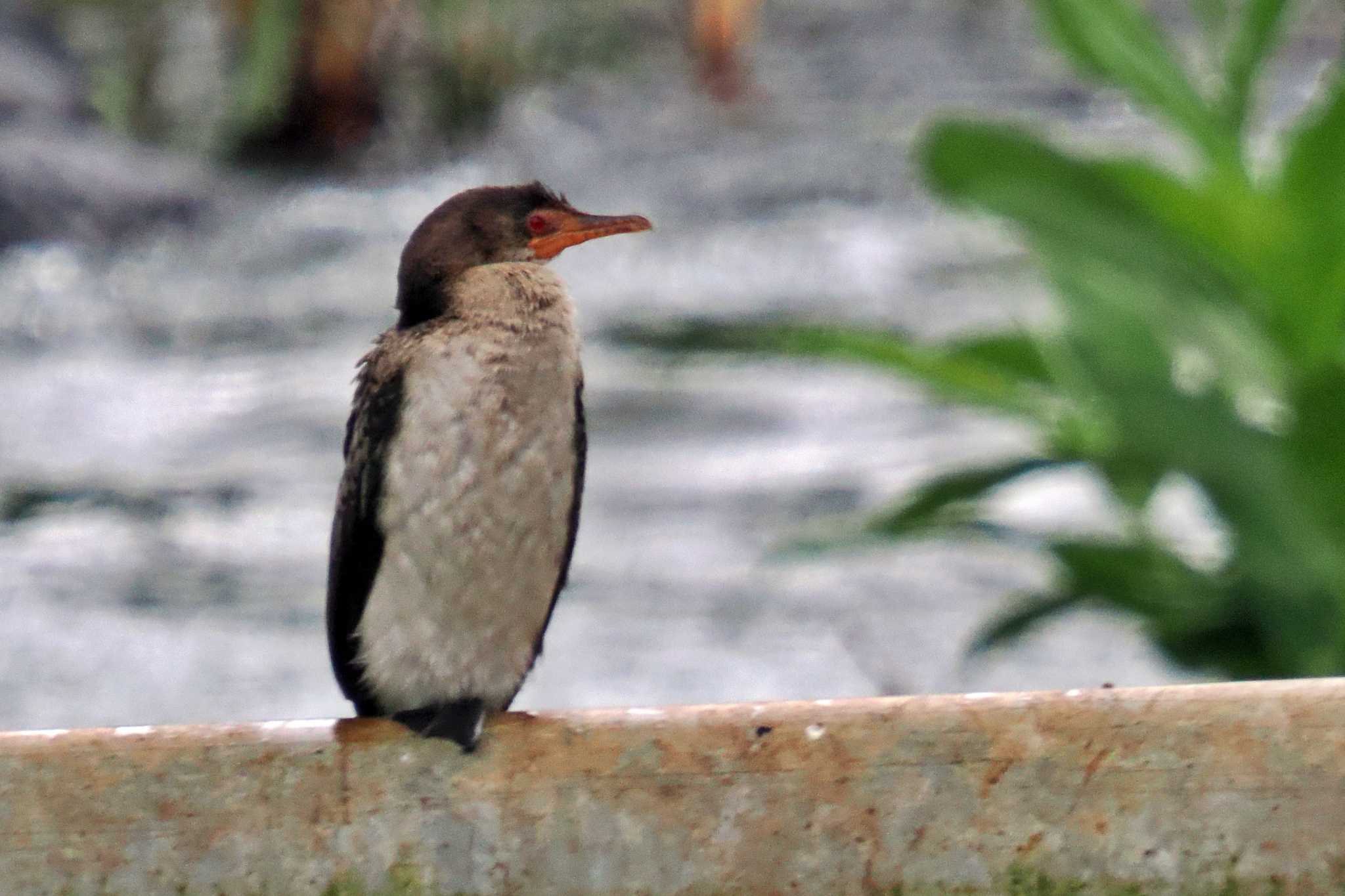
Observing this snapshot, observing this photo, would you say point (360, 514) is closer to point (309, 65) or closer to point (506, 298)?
point (506, 298)

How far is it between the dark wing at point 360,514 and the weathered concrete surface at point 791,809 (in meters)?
0.28

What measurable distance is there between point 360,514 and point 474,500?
12 centimetres

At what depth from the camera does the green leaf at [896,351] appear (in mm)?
2682

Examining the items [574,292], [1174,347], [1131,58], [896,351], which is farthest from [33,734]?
[574,292]

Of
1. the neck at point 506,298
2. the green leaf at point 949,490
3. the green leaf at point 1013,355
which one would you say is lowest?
the green leaf at point 949,490

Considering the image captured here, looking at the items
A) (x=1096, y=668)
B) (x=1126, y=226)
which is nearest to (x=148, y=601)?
(x=1096, y=668)

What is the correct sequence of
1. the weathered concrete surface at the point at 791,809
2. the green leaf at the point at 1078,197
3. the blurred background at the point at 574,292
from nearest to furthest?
the weathered concrete surface at the point at 791,809, the green leaf at the point at 1078,197, the blurred background at the point at 574,292

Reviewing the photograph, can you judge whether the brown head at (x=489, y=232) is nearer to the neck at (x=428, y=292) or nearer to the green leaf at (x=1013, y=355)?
the neck at (x=428, y=292)

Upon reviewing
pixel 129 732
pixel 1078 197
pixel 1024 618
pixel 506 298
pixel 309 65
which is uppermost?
pixel 506 298

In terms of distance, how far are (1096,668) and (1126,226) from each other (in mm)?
2405

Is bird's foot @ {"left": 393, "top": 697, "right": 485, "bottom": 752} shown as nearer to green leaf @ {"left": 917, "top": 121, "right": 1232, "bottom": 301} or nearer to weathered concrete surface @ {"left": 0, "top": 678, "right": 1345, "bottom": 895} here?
weathered concrete surface @ {"left": 0, "top": 678, "right": 1345, "bottom": 895}

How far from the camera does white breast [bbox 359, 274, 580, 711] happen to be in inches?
57.0

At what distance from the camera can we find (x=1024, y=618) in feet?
9.27

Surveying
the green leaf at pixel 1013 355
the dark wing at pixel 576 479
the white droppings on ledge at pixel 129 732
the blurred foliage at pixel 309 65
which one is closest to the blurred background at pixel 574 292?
the blurred foliage at pixel 309 65
